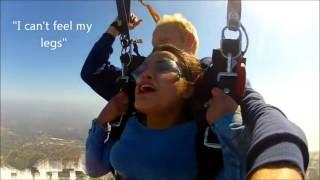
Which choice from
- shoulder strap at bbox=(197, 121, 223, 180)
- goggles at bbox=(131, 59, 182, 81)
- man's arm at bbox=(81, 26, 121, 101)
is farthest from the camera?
man's arm at bbox=(81, 26, 121, 101)

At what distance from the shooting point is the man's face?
7.07 feet

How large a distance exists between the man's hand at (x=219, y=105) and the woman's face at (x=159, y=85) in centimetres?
25

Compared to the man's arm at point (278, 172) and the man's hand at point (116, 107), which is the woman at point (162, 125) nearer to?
the man's hand at point (116, 107)

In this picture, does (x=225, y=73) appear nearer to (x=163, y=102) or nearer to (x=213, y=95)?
(x=213, y=95)

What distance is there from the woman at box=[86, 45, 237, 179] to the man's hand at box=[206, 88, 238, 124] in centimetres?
23

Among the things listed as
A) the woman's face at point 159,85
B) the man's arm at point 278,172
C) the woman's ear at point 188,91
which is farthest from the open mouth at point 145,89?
the man's arm at point 278,172

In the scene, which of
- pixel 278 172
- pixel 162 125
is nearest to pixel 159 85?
pixel 162 125

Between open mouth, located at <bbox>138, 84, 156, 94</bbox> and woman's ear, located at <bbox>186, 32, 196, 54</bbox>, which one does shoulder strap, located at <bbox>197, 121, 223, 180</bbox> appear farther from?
woman's ear, located at <bbox>186, 32, 196, 54</bbox>

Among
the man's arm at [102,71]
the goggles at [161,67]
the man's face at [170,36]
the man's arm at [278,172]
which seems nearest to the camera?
the man's arm at [278,172]

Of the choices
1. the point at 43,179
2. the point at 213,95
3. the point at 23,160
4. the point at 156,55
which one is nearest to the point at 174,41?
the point at 156,55

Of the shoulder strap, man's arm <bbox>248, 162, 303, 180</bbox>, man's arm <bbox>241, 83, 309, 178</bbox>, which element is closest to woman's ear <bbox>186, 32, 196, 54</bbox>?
the shoulder strap

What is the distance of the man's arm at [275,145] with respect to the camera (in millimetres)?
1176

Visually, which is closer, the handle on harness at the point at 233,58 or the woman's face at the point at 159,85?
the handle on harness at the point at 233,58

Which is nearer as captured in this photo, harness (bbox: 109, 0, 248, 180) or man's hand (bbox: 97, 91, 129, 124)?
harness (bbox: 109, 0, 248, 180)
